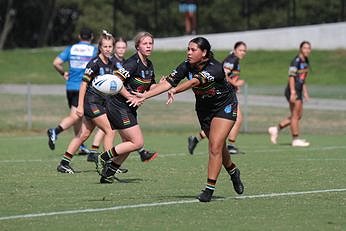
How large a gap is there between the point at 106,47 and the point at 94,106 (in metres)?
1.08

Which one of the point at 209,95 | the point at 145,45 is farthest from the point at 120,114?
the point at 209,95

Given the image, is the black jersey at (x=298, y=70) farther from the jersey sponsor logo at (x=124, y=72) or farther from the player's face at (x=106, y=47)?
the jersey sponsor logo at (x=124, y=72)

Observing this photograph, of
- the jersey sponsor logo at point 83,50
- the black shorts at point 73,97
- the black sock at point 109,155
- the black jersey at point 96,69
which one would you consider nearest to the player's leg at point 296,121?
the black shorts at point 73,97

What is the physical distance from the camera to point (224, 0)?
48688 mm

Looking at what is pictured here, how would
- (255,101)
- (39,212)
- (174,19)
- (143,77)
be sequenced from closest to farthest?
1. (39,212)
2. (143,77)
3. (255,101)
4. (174,19)

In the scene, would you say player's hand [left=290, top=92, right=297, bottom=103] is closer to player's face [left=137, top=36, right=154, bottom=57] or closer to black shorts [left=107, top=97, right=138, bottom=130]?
black shorts [left=107, top=97, right=138, bottom=130]

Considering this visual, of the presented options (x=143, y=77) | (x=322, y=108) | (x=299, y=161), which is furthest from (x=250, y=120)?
(x=143, y=77)

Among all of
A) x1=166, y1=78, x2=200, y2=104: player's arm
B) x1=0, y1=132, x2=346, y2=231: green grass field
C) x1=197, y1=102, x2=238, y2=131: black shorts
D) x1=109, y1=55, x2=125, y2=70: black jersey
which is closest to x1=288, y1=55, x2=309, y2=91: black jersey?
x1=0, y1=132, x2=346, y2=231: green grass field

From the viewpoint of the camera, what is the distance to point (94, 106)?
15.5m

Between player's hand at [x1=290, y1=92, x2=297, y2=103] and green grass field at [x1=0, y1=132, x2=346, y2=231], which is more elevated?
green grass field at [x1=0, y1=132, x2=346, y2=231]

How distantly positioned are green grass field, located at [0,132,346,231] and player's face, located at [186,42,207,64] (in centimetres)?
155

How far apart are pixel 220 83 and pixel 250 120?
1773cm

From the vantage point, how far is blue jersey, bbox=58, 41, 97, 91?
17547mm

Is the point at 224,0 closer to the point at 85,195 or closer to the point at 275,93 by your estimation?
the point at 275,93
